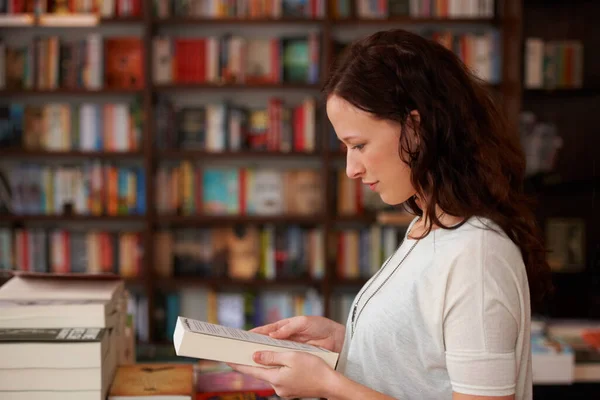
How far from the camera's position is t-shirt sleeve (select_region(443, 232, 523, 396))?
1.13 meters

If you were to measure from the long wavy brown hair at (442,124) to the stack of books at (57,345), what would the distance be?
63 centimetres

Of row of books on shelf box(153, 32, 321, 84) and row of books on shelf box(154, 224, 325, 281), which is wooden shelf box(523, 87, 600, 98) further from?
row of books on shelf box(154, 224, 325, 281)

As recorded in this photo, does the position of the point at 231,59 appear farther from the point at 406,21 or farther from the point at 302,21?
the point at 406,21

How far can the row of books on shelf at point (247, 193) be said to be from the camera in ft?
13.1

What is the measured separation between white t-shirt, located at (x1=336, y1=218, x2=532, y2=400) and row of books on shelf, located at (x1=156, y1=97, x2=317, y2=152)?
104 inches

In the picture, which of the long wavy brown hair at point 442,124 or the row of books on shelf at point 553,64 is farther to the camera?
the row of books on shelf at point 553,64

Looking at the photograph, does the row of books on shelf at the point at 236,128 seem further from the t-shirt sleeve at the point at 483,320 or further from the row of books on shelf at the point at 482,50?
the t-shirt sleeve at the point at 483,320

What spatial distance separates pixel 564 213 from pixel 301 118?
150cm

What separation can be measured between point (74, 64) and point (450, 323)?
10.5ft

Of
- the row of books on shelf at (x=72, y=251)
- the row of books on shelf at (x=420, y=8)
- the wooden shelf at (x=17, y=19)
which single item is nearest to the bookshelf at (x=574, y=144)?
the row of books on shelf at (x=420, y=8)

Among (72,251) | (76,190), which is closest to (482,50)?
(76,190)

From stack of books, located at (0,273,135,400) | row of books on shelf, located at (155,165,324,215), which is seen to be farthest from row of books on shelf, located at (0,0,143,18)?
stack of books, located at (0,273,135,400)

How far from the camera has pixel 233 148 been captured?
13.1 ft

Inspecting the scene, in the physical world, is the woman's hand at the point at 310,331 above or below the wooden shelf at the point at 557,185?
below
